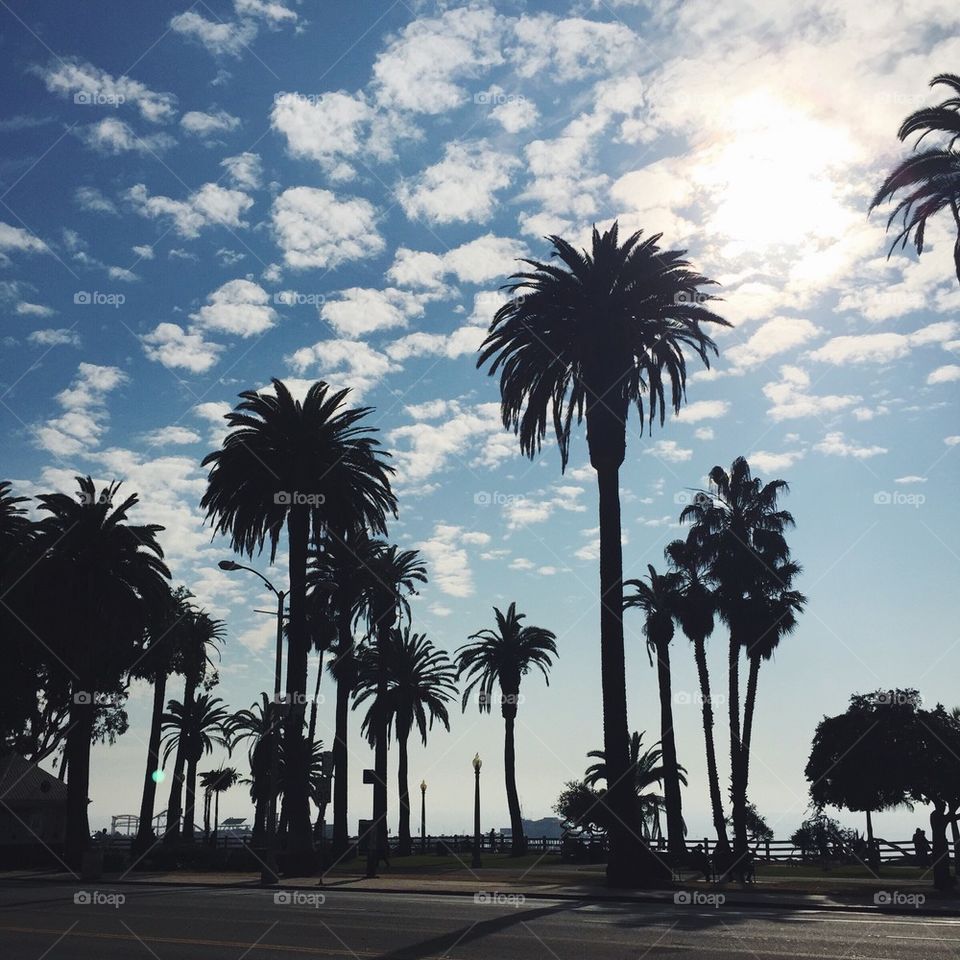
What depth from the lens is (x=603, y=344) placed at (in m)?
33.5

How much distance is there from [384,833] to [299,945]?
42435 mm

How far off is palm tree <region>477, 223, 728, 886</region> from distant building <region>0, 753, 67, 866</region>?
4207cm

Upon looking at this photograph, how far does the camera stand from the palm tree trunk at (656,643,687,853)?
50.7 metres

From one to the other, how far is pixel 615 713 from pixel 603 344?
40.3ft

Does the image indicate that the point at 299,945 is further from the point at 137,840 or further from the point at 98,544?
the point at 137,840

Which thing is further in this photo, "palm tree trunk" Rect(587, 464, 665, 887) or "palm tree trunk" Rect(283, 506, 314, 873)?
"palm tree trunk" Rect(283, 506, 314, 873)

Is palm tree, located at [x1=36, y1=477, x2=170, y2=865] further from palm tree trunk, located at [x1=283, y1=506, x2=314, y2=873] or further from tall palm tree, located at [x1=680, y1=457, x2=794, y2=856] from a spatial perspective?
tall palm tree, located at [x1=680, y1=457, x2=794, y2=856]

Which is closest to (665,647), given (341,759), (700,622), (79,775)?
(700,622)

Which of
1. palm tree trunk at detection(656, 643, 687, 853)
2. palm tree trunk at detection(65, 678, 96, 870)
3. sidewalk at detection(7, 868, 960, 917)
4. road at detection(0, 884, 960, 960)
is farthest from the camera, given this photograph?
palm tree trunk at detection(656, 643, 687, 853)

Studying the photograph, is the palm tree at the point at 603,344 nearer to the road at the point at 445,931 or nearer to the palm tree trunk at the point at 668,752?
the road at the point at 445,931

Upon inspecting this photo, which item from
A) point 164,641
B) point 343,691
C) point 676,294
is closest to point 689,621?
point 343,691

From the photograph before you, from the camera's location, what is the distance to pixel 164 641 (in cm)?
5772

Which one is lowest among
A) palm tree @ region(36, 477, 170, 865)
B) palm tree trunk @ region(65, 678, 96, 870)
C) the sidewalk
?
the sidewalk

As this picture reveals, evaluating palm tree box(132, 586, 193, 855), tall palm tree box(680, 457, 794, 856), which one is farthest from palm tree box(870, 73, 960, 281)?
palm tree box(132, 586, 193, 855)
